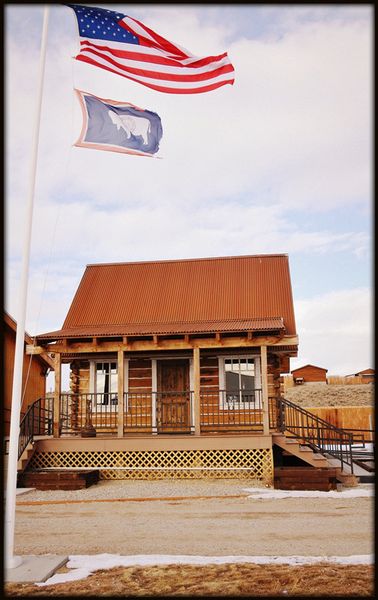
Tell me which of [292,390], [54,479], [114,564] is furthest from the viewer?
→ [292,390]

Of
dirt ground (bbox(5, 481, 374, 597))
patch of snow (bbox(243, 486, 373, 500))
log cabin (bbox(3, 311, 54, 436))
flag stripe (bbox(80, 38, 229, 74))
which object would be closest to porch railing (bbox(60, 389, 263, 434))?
dirt ground (bbox(5, 481, 374, 597))

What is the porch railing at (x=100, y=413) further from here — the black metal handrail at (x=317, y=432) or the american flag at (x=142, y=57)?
the american flag at (x=142, y=57)

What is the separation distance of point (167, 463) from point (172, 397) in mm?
2772

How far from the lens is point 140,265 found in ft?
71.3

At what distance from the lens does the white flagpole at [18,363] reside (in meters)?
6.68

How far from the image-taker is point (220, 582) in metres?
6.01

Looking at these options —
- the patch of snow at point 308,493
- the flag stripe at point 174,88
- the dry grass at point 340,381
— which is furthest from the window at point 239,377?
the dry grass at point 340,381

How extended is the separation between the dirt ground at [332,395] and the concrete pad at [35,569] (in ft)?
130

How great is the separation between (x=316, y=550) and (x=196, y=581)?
2152mm

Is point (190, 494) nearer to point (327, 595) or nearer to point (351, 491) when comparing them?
point (351, 491)

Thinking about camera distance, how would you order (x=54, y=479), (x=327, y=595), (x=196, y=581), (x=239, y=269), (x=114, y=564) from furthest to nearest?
(x=239, y=269) → (x=54, y=479) → (x=114, y=564) → (x=196, y=581) → (x=327, y=595)

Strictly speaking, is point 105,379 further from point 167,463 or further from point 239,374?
point 239,374

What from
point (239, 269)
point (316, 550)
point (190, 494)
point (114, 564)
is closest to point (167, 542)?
point (114, 564)

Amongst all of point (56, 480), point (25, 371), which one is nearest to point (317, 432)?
point (56, 480)
